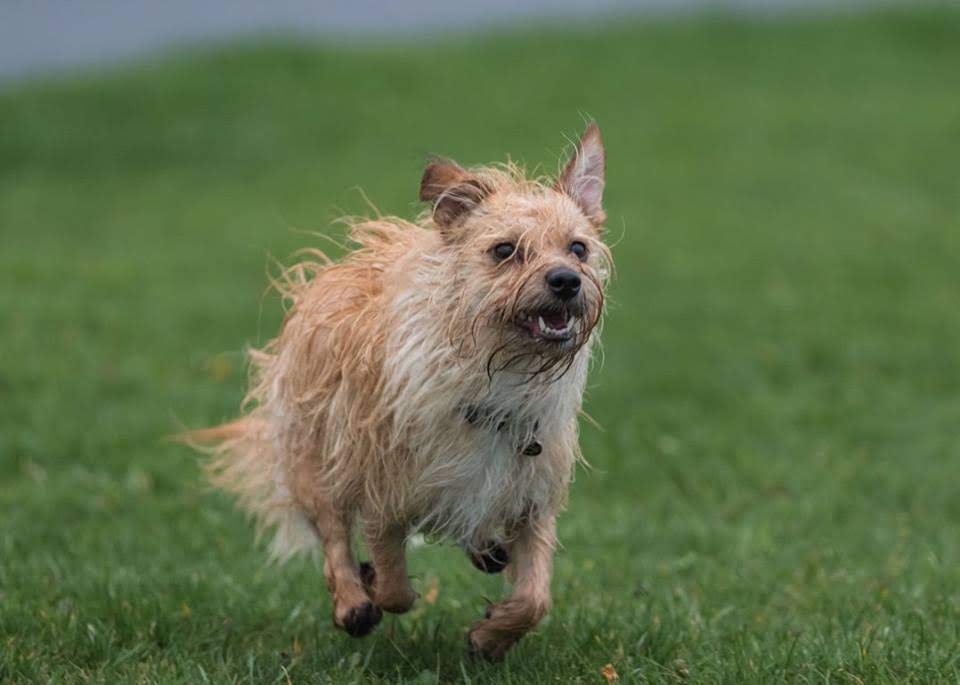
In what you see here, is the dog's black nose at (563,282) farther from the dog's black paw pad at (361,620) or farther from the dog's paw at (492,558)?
the dog's black paw pad at (361,620)

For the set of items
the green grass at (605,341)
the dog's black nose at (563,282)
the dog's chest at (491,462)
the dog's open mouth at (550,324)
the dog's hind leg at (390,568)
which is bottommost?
the green grass at (605,341)

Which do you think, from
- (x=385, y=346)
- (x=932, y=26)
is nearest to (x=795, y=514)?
(x=385, y=346)

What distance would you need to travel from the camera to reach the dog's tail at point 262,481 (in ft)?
20.7

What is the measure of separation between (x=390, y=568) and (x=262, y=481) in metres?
1.17

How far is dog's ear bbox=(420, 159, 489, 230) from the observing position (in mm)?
5277

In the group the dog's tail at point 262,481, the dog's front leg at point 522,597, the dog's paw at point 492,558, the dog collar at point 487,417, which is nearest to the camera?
the dog collar at point 487,417

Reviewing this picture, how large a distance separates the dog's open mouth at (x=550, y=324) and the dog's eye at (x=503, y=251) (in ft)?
0.74

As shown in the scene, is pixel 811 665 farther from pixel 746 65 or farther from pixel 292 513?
pixel 746 65

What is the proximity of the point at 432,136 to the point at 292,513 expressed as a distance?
39.5 feet

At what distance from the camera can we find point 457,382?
17.0ft

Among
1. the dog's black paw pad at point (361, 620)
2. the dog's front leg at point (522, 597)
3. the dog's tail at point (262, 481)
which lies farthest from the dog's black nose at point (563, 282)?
the dog's tail at point (262, 481)

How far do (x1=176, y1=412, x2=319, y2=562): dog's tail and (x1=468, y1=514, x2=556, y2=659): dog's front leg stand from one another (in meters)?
0.93

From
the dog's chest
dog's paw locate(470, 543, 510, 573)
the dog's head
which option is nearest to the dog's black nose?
the dog's head

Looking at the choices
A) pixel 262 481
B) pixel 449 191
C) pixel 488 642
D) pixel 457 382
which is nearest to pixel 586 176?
pixel 449 191
